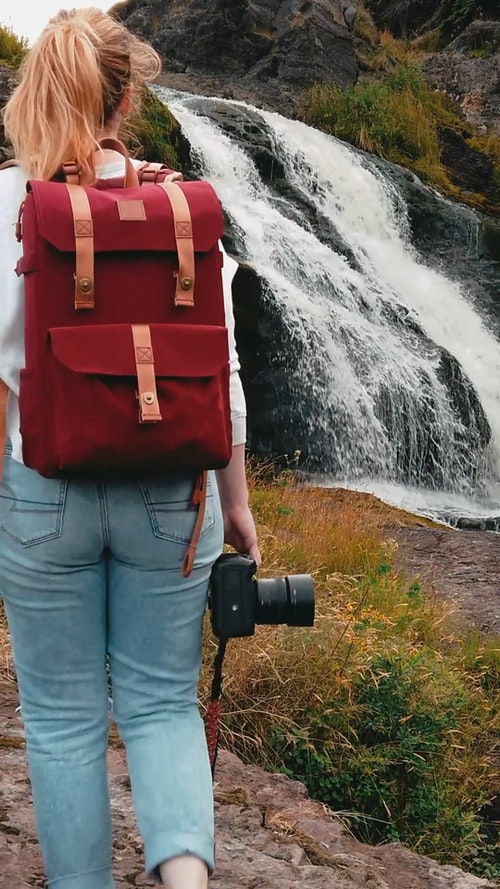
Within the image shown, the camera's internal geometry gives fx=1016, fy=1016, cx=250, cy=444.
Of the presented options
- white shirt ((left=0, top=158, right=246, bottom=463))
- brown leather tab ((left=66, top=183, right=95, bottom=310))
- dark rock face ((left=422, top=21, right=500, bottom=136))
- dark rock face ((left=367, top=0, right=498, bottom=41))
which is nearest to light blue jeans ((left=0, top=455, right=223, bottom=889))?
white shirt ((left=0, top=158, right=246, bottom=463))

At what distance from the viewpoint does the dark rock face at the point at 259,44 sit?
1747 centimetres

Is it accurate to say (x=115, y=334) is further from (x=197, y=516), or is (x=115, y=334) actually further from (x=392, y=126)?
(x=392, y=126)

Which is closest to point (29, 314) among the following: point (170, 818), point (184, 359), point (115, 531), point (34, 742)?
point (184, 359)

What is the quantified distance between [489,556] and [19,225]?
583 centimetres

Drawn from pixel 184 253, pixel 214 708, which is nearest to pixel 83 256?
pixel 184 253

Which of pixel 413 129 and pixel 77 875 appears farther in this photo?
pixel 413 129

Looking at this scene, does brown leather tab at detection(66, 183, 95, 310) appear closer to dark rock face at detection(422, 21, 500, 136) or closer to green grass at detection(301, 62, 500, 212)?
green grass at detection(301, 62, 500, 212)

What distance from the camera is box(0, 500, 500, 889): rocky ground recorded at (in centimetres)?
245

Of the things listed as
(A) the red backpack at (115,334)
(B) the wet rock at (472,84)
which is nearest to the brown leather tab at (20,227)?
(A) the red backpack at (115,334)

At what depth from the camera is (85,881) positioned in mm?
1775

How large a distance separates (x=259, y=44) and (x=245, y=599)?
57.9ft

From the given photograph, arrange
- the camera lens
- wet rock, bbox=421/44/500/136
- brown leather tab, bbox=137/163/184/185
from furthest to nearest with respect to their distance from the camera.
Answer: wet rock, bbox=421/44/500/136, the camera lens, brown leather tab, bbox=137/163/184/185

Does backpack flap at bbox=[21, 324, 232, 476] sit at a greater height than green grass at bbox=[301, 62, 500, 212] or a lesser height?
lesser

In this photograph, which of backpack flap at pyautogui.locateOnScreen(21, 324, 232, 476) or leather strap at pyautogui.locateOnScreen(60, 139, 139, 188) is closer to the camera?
backpack flap at pyautogui.locateOnScreen(21, 324, 232, 476)
